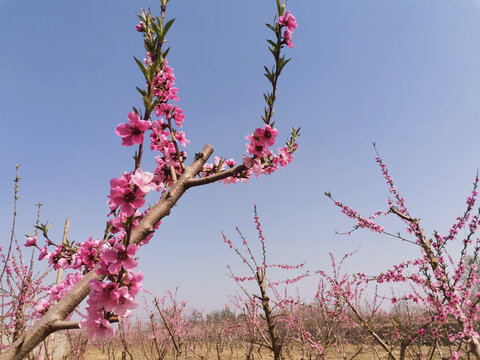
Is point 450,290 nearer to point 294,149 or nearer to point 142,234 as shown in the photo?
point 294,149

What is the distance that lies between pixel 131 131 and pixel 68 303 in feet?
2.27

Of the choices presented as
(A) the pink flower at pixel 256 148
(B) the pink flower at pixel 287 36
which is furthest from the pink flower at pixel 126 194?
(B) the pink flower at pixel 287 36

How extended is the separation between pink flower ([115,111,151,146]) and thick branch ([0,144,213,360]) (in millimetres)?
282

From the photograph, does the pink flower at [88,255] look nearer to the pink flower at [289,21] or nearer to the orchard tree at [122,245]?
the orchard tree at [122,245]

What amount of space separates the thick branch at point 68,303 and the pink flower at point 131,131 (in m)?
0.28

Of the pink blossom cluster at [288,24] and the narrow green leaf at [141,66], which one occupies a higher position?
the pink blossom cluster at [288,24]

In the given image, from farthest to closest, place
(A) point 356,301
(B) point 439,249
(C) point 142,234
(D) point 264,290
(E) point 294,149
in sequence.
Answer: (A) point 356,301
(B) point 439,249
(D) point 264,290
(E) point 294,149
(C) point 142,234

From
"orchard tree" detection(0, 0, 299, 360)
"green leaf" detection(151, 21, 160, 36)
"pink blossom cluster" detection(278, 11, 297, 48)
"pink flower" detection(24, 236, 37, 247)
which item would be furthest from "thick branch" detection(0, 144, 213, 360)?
"pink blossom cluster" detection(278, 11, 297, 48)

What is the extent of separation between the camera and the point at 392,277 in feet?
21.5

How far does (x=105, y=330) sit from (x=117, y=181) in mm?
549

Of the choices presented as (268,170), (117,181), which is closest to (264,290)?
(268,170)

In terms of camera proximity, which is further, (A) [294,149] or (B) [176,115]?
(A) [294,149]

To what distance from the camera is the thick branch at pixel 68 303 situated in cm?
90

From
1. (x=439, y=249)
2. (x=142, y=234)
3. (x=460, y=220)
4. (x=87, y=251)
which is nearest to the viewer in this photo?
(x=142, y=234)
